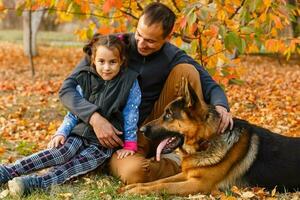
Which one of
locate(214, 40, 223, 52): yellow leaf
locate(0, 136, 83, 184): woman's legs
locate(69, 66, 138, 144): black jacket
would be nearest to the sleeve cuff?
locate(69, 66, 138, 144): black jacket

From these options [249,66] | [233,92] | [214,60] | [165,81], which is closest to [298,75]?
[249,66]

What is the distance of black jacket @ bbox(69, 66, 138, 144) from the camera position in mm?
4582

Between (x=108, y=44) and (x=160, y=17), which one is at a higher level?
(x=160, y=17)

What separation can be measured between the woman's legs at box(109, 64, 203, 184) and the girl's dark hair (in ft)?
1.79

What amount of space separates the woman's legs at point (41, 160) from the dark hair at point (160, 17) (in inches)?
52.7

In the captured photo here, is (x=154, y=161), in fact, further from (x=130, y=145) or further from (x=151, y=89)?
(x=151, y=89)

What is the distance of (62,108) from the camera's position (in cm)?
883

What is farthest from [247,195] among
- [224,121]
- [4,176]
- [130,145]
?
[4,176]

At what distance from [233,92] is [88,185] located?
21.7ft

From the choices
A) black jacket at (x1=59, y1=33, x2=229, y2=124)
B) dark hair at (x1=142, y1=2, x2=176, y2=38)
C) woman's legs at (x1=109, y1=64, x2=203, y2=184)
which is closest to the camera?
dark hair at (x1=142, y1=2, x2=176, y2=38)

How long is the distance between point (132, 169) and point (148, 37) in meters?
1.21

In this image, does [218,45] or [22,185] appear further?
[218,45]

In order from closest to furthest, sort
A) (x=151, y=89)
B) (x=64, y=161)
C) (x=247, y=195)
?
(x=247, y=195) → (x=64, y=161) → (x=151, y=89)

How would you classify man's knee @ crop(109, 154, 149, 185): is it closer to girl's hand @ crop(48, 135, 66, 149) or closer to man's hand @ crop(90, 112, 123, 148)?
man's hand @ crop(90, 112, 123, 148)
